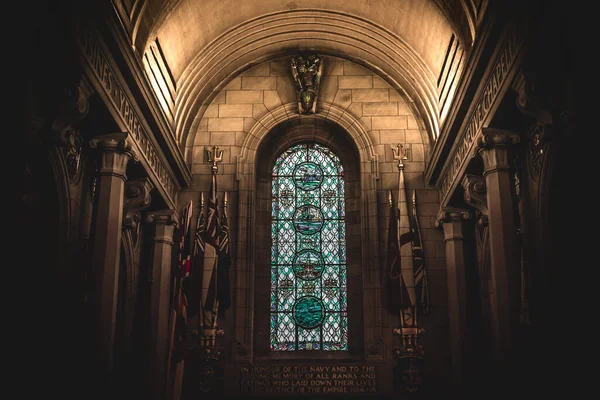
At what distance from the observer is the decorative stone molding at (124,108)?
32.1 feet

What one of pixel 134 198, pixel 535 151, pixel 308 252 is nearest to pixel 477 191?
pixel 535 151

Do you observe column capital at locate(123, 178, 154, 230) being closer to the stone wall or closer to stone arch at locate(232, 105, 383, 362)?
the stone wall

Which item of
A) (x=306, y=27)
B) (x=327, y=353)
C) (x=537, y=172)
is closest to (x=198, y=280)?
(x=327, y=353)

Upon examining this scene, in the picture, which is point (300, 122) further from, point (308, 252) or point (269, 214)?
point (308, 252)

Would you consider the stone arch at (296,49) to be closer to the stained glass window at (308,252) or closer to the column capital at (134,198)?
the stained glass window at (308,252)

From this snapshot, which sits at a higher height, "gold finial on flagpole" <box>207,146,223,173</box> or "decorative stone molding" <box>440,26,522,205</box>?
"gold finial on flagpole" <box>207,146,223,173</box>

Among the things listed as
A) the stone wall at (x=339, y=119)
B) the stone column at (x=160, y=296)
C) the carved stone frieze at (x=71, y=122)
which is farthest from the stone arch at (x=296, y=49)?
the carved stone frieze at (x=71, y=122)

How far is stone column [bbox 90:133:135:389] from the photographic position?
33.0ft

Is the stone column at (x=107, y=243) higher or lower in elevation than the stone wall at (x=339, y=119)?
lower

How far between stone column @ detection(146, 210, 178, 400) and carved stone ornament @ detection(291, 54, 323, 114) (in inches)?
165

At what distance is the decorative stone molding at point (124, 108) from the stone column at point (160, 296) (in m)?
0.51

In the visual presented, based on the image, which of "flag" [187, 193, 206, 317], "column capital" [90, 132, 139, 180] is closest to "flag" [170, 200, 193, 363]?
"flag" [187, 193, 206, 317]

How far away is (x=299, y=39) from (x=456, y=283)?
6909mm

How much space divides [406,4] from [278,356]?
7.94 meters
